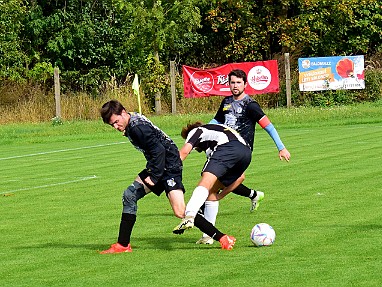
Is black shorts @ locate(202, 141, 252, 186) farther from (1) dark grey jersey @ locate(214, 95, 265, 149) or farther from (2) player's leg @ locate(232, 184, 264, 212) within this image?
(2) player's leg @ locate(232, 184, 264, 212)

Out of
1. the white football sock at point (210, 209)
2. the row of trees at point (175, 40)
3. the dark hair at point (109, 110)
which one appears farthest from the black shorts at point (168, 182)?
the row of trees at point (175, 40)

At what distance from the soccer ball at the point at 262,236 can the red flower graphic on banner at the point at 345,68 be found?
30347 millimetres

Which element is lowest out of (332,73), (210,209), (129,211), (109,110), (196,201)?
(332,73)

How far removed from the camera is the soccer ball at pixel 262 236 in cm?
1123

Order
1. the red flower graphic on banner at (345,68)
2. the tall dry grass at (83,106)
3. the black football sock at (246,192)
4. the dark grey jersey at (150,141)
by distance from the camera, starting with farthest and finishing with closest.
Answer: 1. the tall dry grass at (83,106)
2. the red flower graphic on banner at (345,68)
3. the black football sock at (246,192)
4. the dark grey jersey at (150,141)

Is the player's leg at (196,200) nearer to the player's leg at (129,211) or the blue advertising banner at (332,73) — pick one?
the player's leg at (129,211)

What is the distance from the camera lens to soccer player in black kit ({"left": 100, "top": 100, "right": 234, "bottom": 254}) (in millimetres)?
10871

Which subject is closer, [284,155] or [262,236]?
[262,236]

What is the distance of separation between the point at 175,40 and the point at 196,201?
38.8 meters

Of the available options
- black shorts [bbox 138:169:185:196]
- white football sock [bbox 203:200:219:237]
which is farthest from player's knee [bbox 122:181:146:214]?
white football sock [bbox 203:200:219:237]

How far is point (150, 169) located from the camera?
11062 millimetres

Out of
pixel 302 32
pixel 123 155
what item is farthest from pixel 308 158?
pixel 302 32

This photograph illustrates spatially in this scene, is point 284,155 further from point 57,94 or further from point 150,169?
point 57,94

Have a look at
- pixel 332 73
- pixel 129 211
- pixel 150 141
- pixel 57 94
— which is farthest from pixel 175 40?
pixel 150 141
